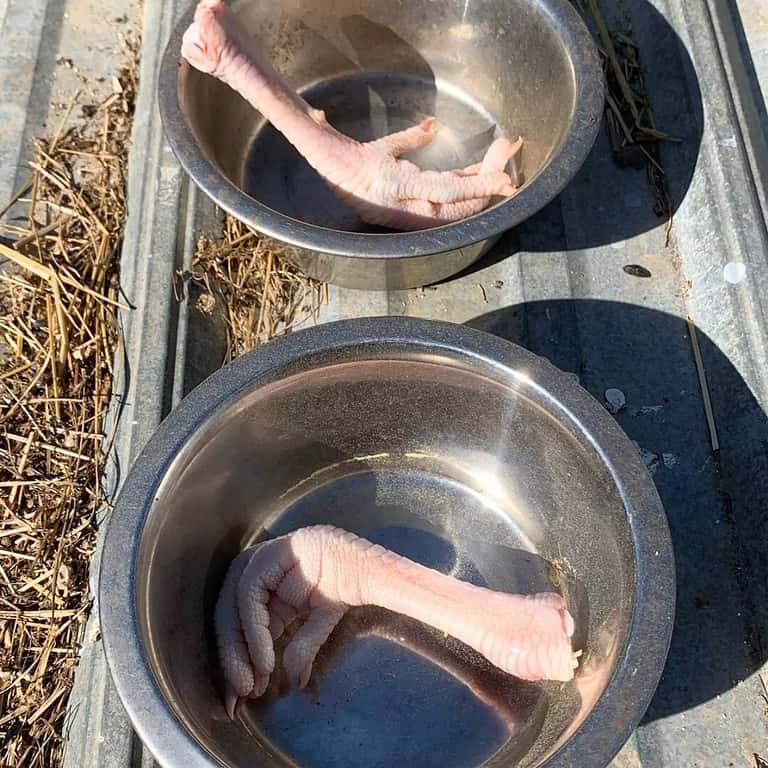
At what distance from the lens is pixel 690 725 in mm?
1713

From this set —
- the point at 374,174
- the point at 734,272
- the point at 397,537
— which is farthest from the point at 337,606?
the point at 734,272

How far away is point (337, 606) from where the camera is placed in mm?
1709

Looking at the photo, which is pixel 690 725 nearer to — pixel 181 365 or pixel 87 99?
pixel 181 365

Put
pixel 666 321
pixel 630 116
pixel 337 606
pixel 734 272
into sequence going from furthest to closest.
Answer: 1. pixel 630 116
2. pixel 666 321
3. pixel 734 272
4. pixel 337 606

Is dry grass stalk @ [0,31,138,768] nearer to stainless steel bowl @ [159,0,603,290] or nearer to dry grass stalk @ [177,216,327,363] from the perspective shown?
dry grass stalk @ [177,216,327,363]

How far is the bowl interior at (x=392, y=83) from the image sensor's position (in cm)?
213

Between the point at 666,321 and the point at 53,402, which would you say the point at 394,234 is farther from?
the point at 53,402

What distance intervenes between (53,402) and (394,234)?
98 centimetres

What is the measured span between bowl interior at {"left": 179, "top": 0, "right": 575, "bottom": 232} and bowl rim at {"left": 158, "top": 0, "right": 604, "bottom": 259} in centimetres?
11

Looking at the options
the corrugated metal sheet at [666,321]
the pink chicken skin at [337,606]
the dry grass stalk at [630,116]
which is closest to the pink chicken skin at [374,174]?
the corrugated metal sheet at [666,321]

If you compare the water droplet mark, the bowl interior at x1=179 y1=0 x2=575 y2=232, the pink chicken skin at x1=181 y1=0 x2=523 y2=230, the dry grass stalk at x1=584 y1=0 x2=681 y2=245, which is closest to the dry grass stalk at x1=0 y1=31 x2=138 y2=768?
the bowl interior at x1=179 y1=0 x2=575 y2=232

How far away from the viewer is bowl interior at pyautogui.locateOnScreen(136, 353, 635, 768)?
1462 millimetres

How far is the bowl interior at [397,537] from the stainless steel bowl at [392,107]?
0.36 meters

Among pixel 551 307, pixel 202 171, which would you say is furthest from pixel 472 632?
pixel 202 171
